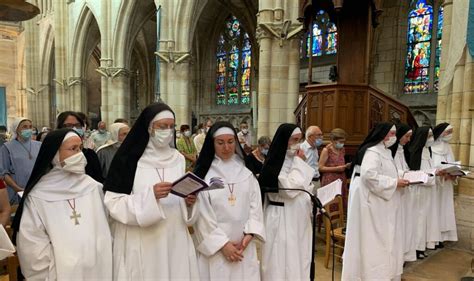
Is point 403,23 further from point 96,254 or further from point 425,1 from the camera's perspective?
point 96,254

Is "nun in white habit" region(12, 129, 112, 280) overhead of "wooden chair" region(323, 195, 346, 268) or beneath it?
overhead

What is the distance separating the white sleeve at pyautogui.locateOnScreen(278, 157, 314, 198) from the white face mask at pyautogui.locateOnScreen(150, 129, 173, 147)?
1152mm

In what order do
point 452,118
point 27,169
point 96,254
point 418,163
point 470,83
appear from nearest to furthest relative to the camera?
point 96,254
point 27,169
point 418,163
point 470,83
point 452,118

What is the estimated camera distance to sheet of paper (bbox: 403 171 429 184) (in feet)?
12.2

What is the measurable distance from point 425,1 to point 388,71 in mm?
2764

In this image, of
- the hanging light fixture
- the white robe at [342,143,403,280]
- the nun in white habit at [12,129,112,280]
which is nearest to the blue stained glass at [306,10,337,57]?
the white robe at [342,143,403,280]

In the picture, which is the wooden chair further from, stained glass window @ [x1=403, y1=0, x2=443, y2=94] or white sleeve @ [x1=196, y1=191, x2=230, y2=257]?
stained glass window @ [x1=403, y1=0, x2=443, y2=94]

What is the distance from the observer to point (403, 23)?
12789 mm

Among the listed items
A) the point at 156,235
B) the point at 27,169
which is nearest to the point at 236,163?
the point at 156,235

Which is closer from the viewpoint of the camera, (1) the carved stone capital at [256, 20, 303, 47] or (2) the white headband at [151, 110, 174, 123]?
(2) the white headband at [151, 110, 174, 123]

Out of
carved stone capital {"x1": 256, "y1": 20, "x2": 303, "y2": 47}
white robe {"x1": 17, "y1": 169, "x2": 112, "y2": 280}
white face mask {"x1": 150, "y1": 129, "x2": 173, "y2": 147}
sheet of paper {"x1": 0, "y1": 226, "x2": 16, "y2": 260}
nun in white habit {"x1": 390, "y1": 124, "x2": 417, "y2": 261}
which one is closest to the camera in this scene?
sheet of paper {"x1": 0, "y1": 226, "x2": 16, "y2": 260}

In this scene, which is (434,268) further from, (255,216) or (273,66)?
(273,66)

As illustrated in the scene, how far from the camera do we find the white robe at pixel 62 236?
6.77 ft

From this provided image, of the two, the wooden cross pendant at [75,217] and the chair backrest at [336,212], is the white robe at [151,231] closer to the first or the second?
the wooden cross pendant at [75,217]
